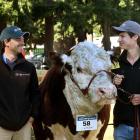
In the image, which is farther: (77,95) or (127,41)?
(77,95)

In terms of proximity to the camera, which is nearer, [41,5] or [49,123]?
[49,123]

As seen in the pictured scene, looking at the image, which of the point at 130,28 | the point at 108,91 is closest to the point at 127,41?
the point at 130,28

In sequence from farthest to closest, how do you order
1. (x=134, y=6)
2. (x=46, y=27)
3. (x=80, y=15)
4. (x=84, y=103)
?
(x=134, y=6), (x=46, y=27), (x=80, y=15), (x=84, y=103)

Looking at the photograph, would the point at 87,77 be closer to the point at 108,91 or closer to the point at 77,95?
the point at 77,95

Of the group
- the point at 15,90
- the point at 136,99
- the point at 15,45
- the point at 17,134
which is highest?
the point at 15,45

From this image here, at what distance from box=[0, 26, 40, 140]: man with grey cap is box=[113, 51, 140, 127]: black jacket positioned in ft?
3.35

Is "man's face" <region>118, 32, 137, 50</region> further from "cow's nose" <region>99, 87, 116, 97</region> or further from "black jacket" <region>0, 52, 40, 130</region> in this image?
"black jacket" <region>0, 52, 40, 130</region>

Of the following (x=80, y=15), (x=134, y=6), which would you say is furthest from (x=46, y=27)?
(x=134, y=6)

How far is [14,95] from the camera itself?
5645 mm

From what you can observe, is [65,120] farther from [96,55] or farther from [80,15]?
[80,15]

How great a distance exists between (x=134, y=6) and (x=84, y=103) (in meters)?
35.9

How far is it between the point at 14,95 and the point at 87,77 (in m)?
0.99

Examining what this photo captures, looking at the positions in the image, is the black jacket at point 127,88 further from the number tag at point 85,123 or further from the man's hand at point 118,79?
the number tag at point 85,123

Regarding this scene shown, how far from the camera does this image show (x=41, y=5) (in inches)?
954
